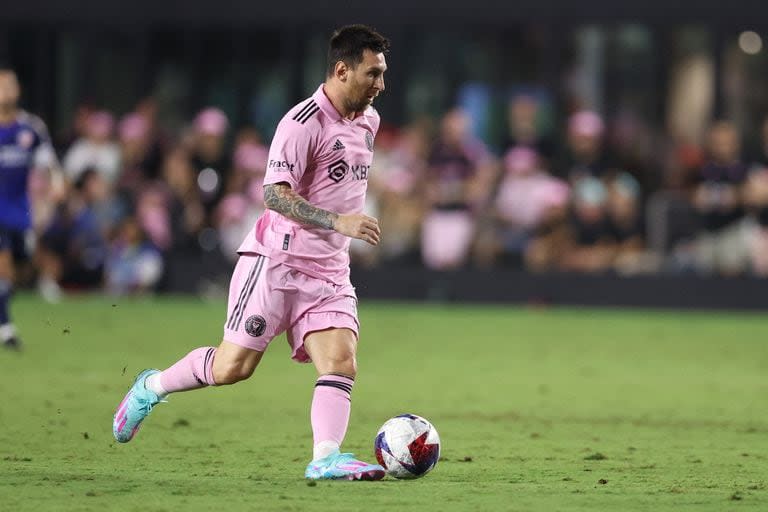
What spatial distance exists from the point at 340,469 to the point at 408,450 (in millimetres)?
330

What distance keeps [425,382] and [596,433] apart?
2.96 metres

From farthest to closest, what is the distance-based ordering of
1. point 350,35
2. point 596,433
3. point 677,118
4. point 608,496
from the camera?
point 677,118, point 596,433, point 350,35, point 608,496

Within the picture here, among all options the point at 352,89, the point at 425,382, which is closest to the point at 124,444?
the point at 352,89

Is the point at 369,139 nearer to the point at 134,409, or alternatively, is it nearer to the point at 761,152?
the point at 134,409

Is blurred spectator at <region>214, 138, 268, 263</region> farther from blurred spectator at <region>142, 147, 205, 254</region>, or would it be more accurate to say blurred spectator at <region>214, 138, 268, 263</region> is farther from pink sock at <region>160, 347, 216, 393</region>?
pink sock at <region>160, 347, 216, 393</region>

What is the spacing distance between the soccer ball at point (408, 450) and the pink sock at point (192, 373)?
2.88ft

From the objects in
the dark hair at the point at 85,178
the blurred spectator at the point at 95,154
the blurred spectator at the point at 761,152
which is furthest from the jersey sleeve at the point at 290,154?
the blurred spectator at the point at 761,152

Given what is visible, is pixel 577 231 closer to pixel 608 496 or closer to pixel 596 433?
pixel 596 433

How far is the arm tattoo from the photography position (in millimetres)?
6742

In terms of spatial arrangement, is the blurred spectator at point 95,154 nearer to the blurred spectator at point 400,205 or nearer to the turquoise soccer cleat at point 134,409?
the blurred spectator at point 400,205

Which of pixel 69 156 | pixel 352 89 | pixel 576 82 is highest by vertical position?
pixel 576 82

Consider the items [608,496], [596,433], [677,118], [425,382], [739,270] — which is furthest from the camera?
[677,118]

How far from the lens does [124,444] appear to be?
26.4ft

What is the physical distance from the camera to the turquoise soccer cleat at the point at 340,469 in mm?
6676
